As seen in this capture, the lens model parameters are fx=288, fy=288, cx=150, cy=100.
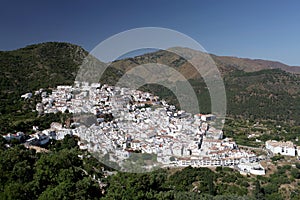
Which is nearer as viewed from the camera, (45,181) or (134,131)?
(45,181)

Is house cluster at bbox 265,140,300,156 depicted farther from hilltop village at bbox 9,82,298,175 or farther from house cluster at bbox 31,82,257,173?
house cluster at bbox 31,82,257,173

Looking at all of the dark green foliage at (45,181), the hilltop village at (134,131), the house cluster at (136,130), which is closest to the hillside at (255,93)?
the house cluster at (136,130)

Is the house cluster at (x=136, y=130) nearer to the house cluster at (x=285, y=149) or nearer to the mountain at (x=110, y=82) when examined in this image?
the house cluster at (x=285, y=149)

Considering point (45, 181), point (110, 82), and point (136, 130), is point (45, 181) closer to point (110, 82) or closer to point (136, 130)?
point (136, 130)

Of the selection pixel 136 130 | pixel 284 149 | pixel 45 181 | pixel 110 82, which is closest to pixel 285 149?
pixel 284 149

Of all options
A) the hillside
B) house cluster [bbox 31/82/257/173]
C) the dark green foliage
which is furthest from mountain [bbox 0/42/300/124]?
the dark green foliage

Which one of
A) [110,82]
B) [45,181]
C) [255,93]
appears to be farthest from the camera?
[255,93]

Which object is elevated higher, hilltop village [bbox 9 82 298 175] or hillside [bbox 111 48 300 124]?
hillside [bbox 111 48 300 124]
